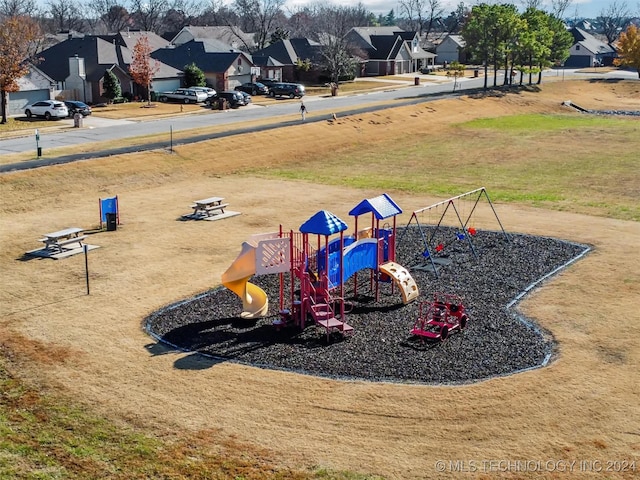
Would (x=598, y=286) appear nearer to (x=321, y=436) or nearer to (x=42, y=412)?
(x=321, y=436)

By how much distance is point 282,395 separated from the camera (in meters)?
15.6

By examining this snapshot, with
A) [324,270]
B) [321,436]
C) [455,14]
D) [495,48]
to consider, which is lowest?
[321,436]

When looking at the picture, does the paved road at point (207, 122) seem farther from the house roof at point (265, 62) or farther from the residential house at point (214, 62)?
the house roof at point (265, 62)

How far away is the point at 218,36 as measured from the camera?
104188mm

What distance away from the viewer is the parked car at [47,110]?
54438mm

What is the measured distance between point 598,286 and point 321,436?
11.8 metres

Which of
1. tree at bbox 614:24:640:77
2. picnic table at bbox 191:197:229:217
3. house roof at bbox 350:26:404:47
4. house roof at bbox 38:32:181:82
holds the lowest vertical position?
picnic table at bbox 191:197:229:217

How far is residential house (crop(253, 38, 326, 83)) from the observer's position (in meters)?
86.7

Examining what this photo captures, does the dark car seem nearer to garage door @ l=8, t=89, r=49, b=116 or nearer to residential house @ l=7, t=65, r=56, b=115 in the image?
residential house @ l=7, t=65, r=56, b=115

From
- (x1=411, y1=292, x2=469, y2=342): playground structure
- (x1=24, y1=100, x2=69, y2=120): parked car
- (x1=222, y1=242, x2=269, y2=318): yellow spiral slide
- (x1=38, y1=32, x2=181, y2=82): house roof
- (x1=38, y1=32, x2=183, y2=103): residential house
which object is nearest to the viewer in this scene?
(x1=411, y1=292, x2=469, y2=342): playground structure

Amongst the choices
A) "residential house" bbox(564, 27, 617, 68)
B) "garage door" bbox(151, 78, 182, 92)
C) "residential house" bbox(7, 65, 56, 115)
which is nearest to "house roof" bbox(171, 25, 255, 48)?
"garage door" bbox(151, 78, 182, 92)

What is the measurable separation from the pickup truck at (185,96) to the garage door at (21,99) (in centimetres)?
1147

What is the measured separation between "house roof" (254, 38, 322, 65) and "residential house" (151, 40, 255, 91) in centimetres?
970

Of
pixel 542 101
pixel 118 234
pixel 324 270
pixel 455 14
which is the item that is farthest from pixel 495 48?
pixel 455 14
